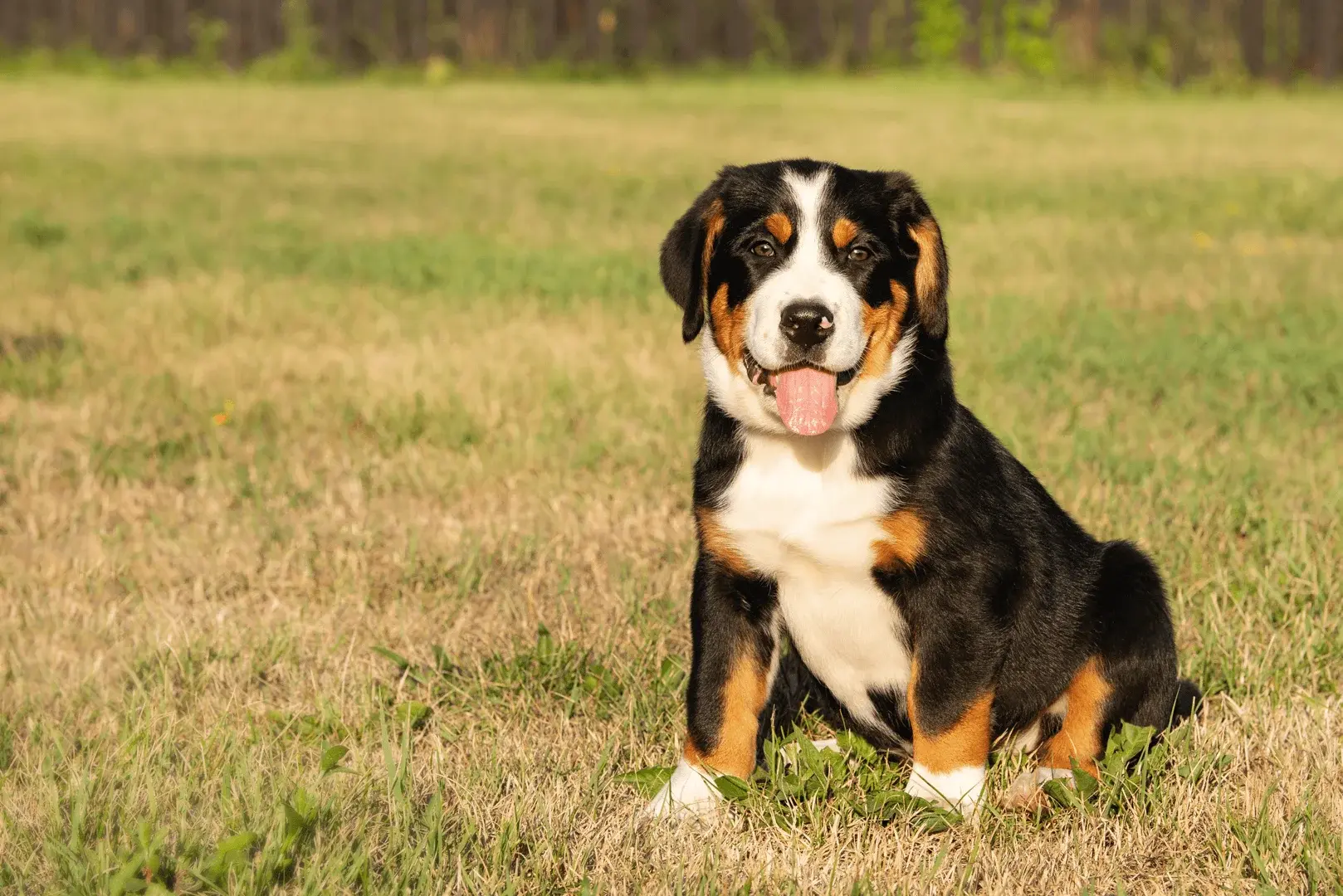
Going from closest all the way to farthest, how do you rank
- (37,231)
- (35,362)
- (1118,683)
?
(1118,683) → (35,362) → (37,231)

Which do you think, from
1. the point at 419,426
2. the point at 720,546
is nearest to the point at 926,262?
the point at 720,546

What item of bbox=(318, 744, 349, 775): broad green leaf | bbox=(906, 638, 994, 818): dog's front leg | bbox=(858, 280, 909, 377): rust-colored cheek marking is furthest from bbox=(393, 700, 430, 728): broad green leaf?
bbox=(858, 280, 909, 377): rust-colored cheek marking

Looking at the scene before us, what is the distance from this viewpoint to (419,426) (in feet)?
19.2

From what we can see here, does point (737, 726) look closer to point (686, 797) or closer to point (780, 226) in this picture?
point (686, 797)

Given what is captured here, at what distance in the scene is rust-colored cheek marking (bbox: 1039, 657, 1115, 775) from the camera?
3.21 meters

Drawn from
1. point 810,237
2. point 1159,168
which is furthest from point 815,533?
point 1159,168

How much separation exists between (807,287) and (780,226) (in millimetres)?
189

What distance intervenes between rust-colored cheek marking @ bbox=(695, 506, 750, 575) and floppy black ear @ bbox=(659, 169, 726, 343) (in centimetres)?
43

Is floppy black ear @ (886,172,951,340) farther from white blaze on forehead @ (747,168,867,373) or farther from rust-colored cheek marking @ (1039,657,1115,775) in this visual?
rust-colored cheek marking @ (1039,657,1115,775)

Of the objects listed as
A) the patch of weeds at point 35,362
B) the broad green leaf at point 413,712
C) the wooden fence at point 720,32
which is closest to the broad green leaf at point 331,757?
the broad green leaf at point 413,712

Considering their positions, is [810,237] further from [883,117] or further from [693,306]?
[883,117]

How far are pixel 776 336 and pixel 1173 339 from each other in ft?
14.8

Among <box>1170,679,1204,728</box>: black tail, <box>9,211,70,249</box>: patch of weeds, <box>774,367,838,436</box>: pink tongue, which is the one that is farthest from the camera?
<box>9,211,70,249</box>: patch of weeds

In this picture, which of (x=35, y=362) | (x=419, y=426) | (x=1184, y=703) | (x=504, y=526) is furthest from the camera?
(x=35, y=362)
